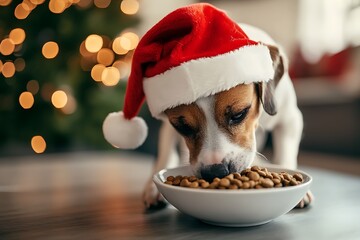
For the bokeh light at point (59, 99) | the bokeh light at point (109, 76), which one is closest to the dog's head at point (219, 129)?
the bokeh light at point (59, 99)

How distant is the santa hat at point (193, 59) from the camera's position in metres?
0.91

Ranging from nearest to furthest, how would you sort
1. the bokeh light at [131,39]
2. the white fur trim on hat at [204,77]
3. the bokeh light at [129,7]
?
the white fur trim on hat at [204,77] → the bokeh light at [129,7] → the bokeh light at [131,39]

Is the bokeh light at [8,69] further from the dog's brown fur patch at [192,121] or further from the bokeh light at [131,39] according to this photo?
the dog's brown fur patch at [192,121]

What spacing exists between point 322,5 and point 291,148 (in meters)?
2.49

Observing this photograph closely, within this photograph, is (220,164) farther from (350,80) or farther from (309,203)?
(350,80)

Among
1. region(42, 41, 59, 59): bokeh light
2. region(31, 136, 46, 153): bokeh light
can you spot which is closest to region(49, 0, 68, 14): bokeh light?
region(42, 41, 59, 59): bokeh light

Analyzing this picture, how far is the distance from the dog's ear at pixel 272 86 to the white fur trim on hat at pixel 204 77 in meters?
0.09

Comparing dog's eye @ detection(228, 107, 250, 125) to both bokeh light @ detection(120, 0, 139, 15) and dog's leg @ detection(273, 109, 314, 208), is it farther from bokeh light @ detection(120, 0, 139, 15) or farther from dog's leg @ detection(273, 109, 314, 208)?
bokeh light @ detection(120, 0, 139, 15)

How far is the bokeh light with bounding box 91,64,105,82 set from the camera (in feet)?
9.05

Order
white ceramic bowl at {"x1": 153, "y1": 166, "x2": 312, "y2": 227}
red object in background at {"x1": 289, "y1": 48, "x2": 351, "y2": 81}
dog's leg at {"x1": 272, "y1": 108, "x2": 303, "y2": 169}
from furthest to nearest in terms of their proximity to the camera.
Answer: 1. red object in background at {"x1": 289, "y1": 48, "x2": 351, "y2": 81}
2. dog's leg at {"x1": 272, "y1": 108, "x2": 303, "y2": 169}
3. white ceramic bowl at {"x1": 153, "y1": 166, "x2": 312, "y2": 227}

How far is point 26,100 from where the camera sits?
262 cm

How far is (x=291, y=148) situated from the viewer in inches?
50.8

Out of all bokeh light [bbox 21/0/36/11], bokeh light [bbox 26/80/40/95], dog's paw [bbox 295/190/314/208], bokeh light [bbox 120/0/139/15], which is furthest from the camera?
bokeh light [bbox 120/0/139/15]

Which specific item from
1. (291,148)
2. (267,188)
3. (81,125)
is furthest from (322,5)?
(267,188)
